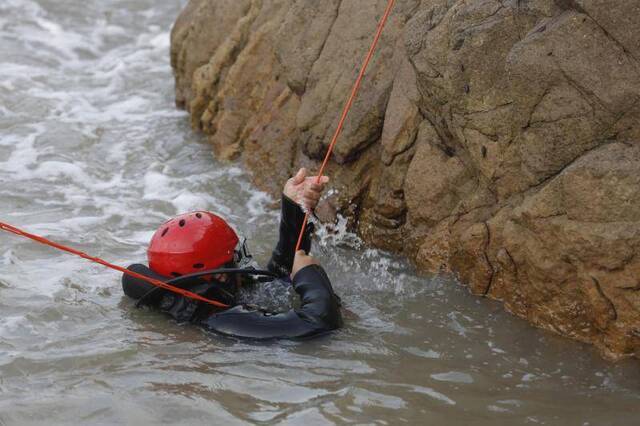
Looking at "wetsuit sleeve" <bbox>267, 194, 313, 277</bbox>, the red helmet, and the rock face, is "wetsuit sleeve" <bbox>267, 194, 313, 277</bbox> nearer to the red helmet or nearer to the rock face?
the red helmet

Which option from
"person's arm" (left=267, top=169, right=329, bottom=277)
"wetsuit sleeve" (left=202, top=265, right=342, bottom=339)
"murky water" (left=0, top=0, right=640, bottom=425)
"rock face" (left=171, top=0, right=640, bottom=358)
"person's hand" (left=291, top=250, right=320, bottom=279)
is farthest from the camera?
"person's arm" (left=267, top=169, right=329, bottom=277)

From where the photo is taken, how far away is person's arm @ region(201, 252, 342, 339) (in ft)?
14.9

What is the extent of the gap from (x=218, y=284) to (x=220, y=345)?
1.16 feet

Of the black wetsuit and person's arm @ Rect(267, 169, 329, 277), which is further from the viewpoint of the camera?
person's arm @ Rect(267, 169, 329, 277)

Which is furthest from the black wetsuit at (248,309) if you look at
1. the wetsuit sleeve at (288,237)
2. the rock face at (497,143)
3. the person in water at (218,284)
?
the rock face at (497,143)

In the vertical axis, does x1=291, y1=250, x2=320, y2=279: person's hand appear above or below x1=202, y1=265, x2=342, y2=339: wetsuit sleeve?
above

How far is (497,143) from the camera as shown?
4.86m

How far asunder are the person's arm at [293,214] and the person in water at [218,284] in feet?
0.22

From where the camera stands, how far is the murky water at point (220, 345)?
385cm

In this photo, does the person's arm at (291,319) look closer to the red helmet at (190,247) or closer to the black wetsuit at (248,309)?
the black wetsuit at (248,309)

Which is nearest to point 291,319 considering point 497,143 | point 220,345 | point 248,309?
point 248,309

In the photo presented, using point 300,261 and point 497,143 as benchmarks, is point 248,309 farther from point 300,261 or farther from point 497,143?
point 497,143

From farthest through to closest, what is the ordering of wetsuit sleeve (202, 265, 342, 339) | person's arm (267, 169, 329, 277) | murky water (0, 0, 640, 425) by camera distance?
1. person's arm (267, 169, 329, 277)
2. wetsuit sleeve (202, 265, 342, 339)
3. murky water (0, 0, 640, 425)

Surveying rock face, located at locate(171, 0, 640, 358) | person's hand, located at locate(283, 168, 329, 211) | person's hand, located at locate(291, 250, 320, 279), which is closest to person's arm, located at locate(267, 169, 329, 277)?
person's hand, located at locate(283, 168, 329, 211)
